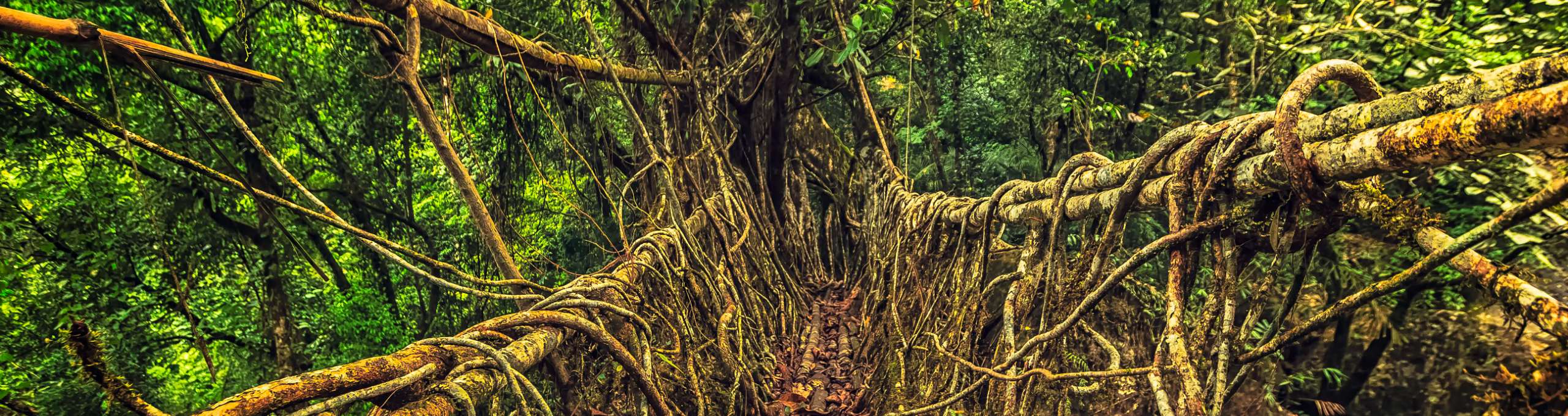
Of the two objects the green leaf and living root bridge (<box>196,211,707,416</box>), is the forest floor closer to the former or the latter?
the green leaf

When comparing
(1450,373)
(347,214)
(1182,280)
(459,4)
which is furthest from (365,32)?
(1450,373)

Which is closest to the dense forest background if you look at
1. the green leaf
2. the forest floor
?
the green leaf

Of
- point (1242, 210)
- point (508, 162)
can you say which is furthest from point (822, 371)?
point (1242, 210)

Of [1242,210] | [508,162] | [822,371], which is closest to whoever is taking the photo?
[1242,210]

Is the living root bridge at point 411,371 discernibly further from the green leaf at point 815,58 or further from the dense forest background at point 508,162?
the green leaf at point 815,58

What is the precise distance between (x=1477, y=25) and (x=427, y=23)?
10.3 feet

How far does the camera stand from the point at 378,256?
538 cm

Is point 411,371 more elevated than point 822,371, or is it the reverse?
point 411,371

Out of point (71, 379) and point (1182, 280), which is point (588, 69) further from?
point (71, 379)

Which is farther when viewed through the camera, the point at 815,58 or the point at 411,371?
the point at 815,58

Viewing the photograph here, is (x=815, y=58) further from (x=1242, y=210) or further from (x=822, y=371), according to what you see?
(x=1242, y=210)

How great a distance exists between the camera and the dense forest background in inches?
89.0

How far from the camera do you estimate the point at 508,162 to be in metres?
3.48

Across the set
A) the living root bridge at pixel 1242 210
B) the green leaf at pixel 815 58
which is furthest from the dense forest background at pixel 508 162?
the green leaf at pixel 815 58
